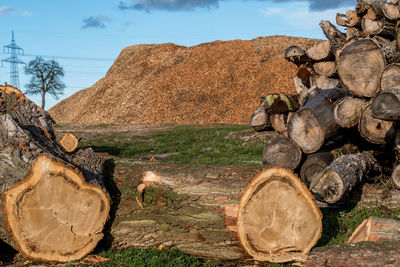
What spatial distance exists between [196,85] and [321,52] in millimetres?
13694

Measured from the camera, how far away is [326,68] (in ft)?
33.6

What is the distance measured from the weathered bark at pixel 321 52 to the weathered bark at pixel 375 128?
162 inches

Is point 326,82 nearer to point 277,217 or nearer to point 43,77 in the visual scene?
point 277,217

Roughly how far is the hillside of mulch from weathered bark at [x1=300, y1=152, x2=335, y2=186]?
12568mm

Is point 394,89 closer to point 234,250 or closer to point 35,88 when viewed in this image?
point 234,250

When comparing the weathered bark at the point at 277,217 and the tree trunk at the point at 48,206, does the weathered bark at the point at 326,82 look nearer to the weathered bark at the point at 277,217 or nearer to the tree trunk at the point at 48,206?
the weathered bark at the point at 277,217

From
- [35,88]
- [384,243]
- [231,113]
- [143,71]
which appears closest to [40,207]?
[384,243]

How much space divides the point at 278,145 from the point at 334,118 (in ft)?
3.51

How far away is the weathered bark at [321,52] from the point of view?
10047 mm

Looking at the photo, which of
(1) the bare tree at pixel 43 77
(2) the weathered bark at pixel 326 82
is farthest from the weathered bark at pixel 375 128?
(1) the bare tree at pixel 43 77

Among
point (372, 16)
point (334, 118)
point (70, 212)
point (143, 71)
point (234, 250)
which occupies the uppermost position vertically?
point (143, 71)

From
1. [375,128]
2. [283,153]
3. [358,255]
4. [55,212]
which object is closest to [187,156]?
[283,153]

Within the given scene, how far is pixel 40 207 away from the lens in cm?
438

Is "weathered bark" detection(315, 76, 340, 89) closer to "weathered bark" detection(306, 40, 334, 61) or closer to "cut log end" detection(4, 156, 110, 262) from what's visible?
"weathered bark" detection(306, 40, 334, 61)
